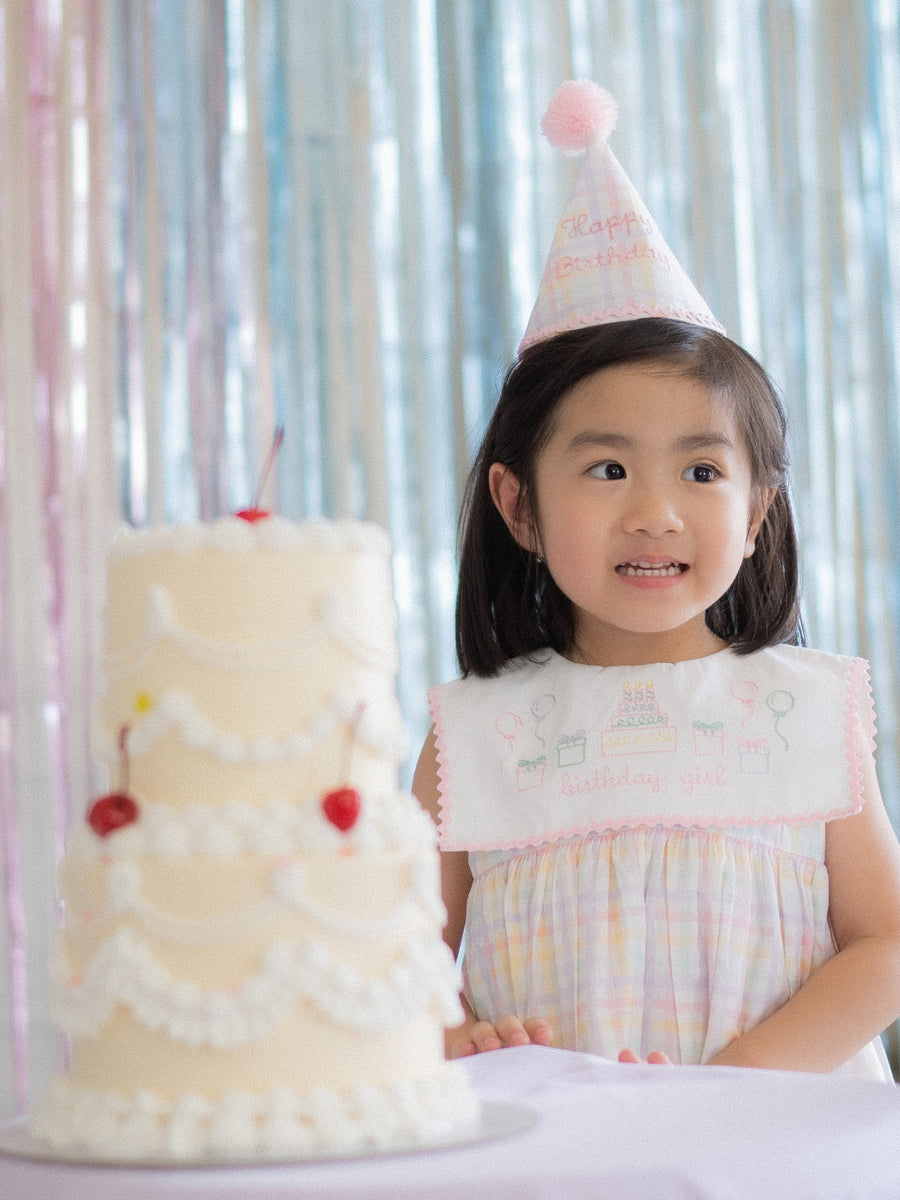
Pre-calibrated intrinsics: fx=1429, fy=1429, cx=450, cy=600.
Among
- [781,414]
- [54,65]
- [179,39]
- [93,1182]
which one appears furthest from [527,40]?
[93,1182]

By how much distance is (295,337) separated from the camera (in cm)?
267

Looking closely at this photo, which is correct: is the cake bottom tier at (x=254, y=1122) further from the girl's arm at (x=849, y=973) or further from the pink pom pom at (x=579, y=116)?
the pink pom pom at (x=579, y=116)

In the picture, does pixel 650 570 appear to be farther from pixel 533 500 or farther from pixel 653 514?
pixel 533 500

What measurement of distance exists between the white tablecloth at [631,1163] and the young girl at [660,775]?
555 mm

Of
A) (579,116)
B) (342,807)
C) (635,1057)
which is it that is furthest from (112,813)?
(579,116)

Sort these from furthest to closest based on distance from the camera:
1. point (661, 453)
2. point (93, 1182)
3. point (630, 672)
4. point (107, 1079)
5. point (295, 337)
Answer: point (295, 337)
point (630, 672)
point (661, 453)
point (107, 1079)
point (93, 1182)

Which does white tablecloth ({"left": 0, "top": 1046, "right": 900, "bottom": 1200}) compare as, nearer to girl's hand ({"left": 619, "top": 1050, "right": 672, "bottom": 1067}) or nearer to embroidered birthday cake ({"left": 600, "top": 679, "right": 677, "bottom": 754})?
girl's hand ({"left": 619, "top": 1050, "right": 672, "bottom": 1067})

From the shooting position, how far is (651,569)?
137cm

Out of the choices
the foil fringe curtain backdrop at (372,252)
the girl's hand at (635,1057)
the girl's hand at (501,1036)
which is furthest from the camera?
the foil fringe curtain backdrop at (372,252)

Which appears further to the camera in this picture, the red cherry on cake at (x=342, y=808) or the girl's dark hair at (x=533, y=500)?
the girl's dark hair at (x=533, y=500)

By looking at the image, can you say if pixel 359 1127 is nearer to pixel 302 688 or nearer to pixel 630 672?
pixel 302 688

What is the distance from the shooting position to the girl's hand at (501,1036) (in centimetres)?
114

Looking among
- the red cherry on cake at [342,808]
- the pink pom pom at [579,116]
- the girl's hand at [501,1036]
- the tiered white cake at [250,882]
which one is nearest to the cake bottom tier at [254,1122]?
the tiered white cake at [250,882]

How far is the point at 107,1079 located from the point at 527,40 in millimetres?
2449
